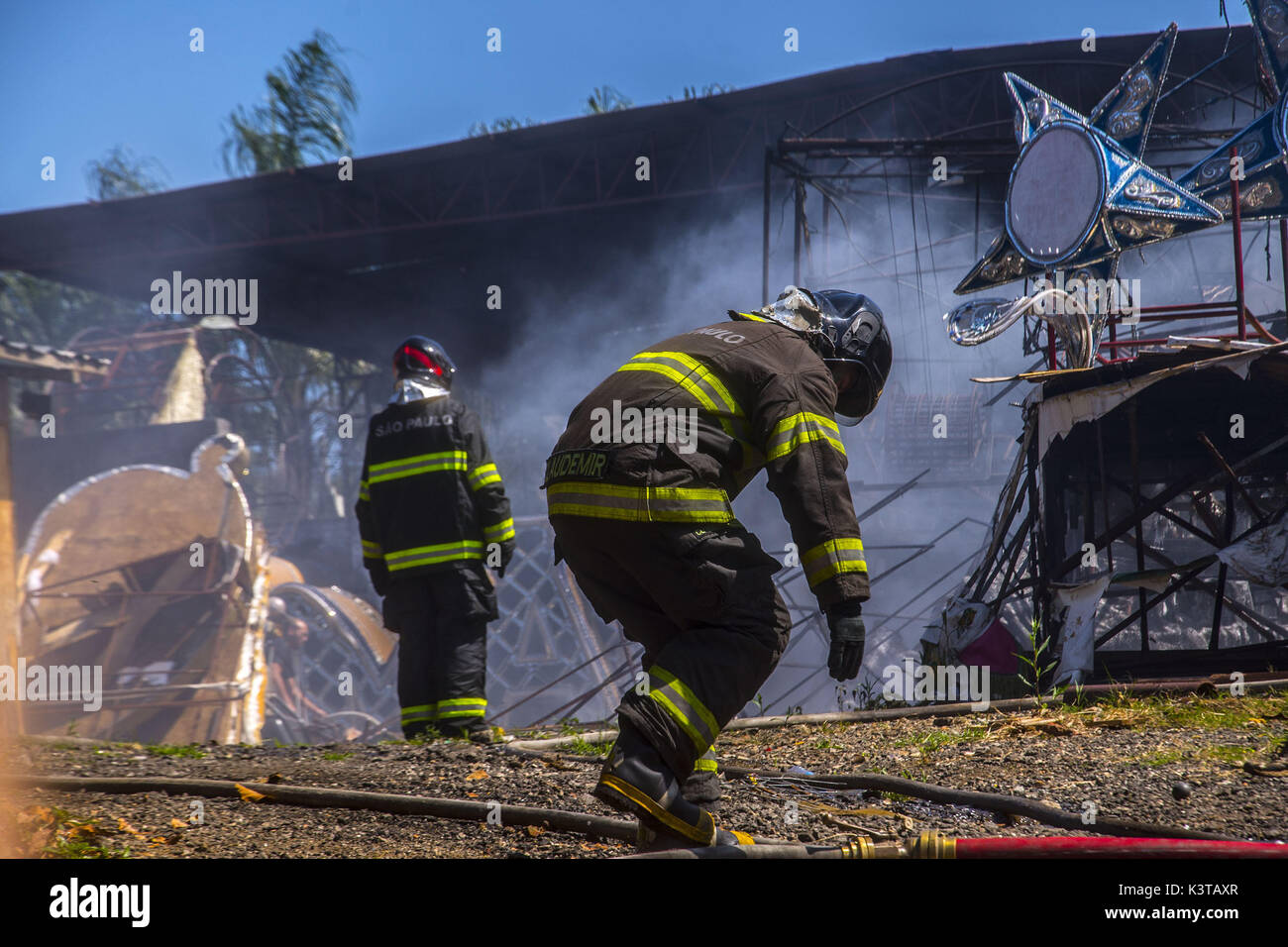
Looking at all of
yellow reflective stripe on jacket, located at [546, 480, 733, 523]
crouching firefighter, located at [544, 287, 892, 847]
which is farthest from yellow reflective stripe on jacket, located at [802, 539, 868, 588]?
yellow reflective stripe on jacket, located at [546, 480, 733, 523]

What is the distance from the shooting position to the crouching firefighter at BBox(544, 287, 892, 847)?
251 centimetres

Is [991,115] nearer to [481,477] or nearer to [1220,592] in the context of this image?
[1220,592]

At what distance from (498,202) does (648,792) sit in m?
14.6

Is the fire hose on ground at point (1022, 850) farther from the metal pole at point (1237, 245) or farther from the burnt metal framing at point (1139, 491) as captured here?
the metal pole at point (1237, 245)

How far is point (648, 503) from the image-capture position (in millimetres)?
2635

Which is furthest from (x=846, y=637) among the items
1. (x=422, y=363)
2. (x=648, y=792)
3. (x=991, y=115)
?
(x=991, y=115)

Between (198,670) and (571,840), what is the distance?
11533mm

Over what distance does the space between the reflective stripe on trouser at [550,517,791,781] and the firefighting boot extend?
0.12 ft

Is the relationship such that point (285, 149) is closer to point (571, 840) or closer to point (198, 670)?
point (198, 670)

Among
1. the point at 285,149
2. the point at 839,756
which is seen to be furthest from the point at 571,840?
the point at 285,149

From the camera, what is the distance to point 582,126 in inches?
582

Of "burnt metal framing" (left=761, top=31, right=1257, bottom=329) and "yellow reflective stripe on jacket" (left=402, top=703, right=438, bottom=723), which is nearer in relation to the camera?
"yellow reflective stripe on jacket" (left=402, top=703, right=438, bottom=723)

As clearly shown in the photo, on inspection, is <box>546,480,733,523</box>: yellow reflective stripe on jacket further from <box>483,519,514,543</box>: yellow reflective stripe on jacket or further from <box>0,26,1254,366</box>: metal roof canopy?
<box>0,26,1254,366</box>: metal roof canopy

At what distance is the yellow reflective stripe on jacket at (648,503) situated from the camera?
263 cm
